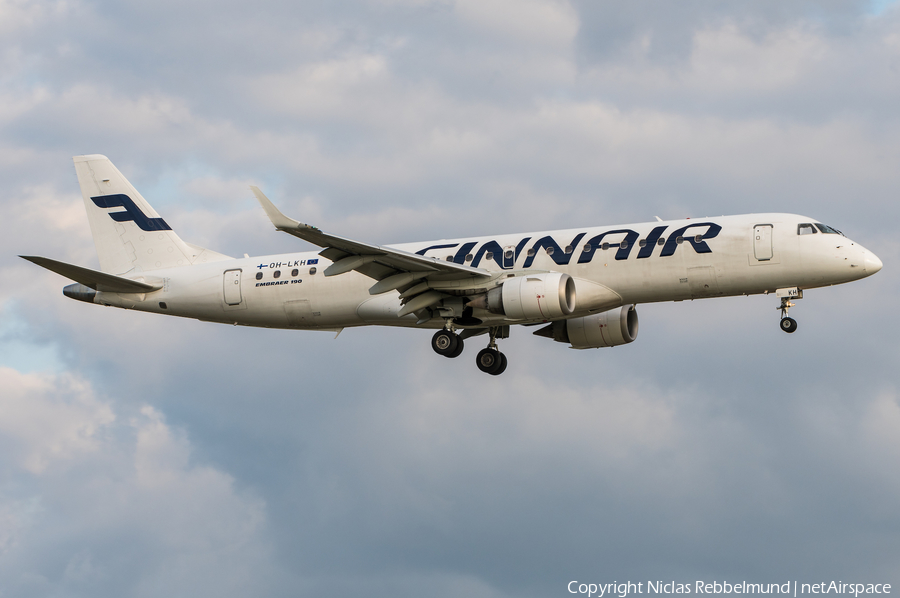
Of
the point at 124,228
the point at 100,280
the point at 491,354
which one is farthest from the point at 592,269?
the point at 124,228

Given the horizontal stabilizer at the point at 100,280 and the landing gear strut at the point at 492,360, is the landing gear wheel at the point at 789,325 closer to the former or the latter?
the landing gear strut at the point at 492,360

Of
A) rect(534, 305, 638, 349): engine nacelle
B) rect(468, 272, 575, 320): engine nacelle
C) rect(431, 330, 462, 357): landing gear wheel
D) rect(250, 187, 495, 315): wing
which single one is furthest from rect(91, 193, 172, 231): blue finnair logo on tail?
rect(534, 305, 638, 349): engine nacelle

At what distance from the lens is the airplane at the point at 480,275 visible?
111 ft

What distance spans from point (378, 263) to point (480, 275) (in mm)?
3550

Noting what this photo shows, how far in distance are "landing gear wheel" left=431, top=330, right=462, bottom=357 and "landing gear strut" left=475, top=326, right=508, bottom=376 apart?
2.62 metres

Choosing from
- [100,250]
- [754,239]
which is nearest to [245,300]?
[100,250]

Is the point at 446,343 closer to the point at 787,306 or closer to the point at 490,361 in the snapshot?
the point at 490,361

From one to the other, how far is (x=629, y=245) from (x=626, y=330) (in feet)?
20.4

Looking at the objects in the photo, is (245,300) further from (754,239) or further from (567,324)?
(754,239)

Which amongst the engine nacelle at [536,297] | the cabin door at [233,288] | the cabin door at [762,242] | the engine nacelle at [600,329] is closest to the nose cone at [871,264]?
the cabin door at [762,242]

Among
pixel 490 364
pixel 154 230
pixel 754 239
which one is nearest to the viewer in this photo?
pixel 754 239

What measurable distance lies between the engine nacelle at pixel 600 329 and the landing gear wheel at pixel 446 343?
5.34m

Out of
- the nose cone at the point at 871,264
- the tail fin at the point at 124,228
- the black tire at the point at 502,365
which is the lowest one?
the black tire at the point at 502,365

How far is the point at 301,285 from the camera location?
1515 inches
